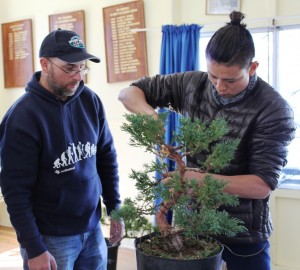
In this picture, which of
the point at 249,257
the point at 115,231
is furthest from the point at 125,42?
the point at 249,257

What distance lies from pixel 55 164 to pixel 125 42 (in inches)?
86.9

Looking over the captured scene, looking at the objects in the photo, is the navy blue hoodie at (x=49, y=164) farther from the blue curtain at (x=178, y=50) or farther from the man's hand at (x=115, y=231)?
the blue curtain at (x=178, y=50)

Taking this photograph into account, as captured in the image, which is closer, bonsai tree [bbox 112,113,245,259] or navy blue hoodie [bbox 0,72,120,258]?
bonsai tree [bbox 112,113,245,259]

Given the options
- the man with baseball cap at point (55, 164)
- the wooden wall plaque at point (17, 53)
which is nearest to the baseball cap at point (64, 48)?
the man with baseball cap at point (55, 164)

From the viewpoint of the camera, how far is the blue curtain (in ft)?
10.1

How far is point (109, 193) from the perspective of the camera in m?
1.90

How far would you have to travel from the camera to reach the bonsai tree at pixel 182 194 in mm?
1015

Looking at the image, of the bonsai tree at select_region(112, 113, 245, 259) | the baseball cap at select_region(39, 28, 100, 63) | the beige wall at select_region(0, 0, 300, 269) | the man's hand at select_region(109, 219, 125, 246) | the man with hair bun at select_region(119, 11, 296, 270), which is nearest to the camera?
the bonsai tree at select_region(112, 113, 245, 259)

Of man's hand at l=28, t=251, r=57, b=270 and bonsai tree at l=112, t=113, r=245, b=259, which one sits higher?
bonsai tree at l=112, t=113, r=245, b=259

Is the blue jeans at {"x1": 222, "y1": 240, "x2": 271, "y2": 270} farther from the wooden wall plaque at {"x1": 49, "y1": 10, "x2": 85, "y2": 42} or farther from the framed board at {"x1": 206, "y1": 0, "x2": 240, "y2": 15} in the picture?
the wooden wall plaque at {"x1": 49, "y1": 10, "x2": 85, "y2": 42}

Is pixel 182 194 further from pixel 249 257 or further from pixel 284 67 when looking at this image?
pixel 284 67

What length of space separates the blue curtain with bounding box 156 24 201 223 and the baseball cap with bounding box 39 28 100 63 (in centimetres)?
152

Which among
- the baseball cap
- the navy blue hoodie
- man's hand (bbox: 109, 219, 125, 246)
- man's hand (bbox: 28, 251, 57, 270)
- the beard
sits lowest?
man's hand (bbox: 109, 219, 125, 246)

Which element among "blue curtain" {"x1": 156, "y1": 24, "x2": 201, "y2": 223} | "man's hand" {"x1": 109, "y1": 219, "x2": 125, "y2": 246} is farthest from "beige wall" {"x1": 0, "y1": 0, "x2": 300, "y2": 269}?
"man's hand" {"x1": 109, "y1": 219, "x2": 125, "y2": 246}
